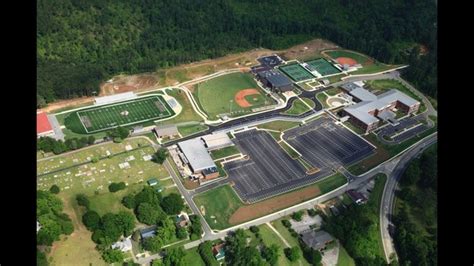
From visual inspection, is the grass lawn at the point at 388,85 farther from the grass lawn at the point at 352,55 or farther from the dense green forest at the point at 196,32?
the grass lawn at the point at 352,55

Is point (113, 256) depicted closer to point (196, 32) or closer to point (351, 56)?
point (196, 32)

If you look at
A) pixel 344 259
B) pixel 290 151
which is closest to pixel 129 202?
pixel 290 151

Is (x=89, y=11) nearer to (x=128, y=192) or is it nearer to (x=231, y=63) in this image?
(x=231, y=63)

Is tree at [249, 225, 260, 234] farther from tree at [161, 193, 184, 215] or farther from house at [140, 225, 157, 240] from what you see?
house at [140, 225, 157, 240]

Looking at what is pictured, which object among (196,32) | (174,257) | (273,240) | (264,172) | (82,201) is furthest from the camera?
(196,32)

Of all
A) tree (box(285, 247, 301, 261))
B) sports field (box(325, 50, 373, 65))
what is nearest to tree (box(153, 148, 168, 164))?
tree (box(285, 247, 301, 261))
